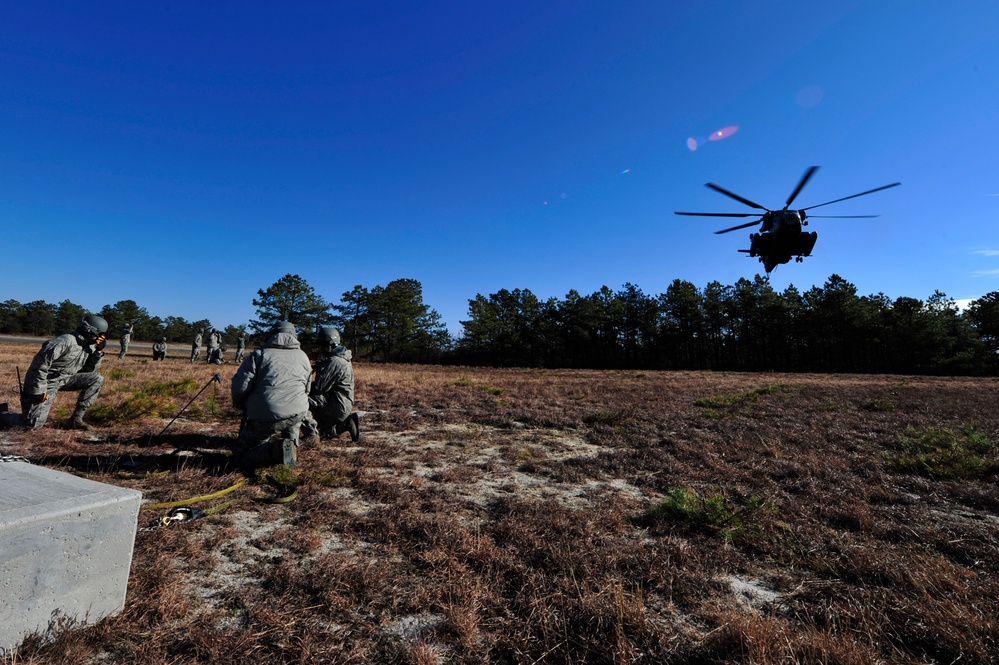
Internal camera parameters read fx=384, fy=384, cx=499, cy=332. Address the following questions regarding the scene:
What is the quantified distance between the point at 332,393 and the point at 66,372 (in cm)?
463

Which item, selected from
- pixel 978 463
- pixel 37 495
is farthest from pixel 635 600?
pixel 978 463

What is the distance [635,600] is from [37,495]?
350 cm

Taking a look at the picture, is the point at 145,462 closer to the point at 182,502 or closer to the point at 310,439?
the point at 310,439

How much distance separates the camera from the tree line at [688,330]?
51562 millimetres

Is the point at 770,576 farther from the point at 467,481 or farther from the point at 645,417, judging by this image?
the point at 645,417

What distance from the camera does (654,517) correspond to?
13.6 ft

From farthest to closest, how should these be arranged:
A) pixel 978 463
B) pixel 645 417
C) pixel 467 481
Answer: pixel 645 417, pixel 978 463, pixel 467 481

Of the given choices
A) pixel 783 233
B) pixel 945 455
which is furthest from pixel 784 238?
pixel 945 455

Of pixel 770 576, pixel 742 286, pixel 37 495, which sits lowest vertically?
pixel 770 576

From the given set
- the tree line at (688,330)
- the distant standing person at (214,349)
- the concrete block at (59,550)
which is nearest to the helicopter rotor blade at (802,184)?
the concrete block at (59,550)

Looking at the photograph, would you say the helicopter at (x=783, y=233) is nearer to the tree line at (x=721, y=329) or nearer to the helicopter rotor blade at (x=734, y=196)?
the helicopter rotor blade at (x=734, y=196)

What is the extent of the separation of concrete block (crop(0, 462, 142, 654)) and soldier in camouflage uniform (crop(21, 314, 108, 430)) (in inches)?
238

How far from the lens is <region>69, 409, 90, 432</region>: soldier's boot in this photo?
672cm

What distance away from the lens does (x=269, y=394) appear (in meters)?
4.91
